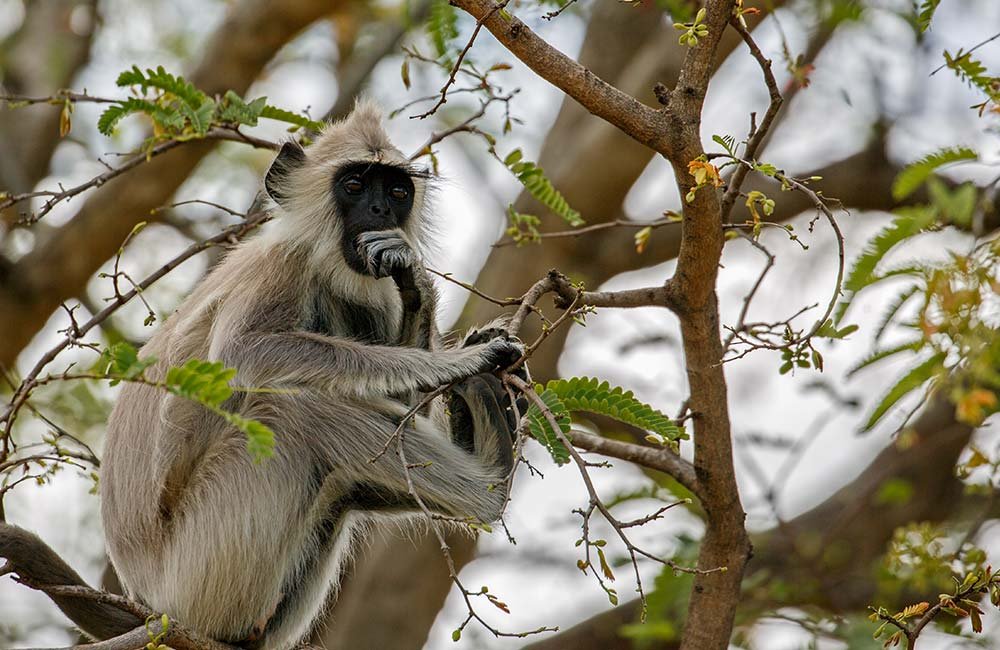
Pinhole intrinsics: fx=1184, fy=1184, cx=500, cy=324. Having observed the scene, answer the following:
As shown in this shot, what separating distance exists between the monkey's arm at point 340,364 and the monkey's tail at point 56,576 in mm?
922

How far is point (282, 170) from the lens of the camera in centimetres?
525

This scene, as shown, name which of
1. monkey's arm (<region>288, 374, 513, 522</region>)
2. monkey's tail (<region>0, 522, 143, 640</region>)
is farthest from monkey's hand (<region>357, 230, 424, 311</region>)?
monkey's tail (<region>0, 522, 143, 640</region>)

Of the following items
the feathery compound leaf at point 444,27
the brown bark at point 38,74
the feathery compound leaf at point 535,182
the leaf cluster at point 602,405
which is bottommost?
the leaf cluster at point 602,405

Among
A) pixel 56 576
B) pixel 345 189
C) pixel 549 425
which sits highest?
pixel 345 189

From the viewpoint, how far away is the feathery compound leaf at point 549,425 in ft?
11.1

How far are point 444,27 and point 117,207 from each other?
161 inches

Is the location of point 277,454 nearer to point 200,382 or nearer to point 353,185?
point 353,185

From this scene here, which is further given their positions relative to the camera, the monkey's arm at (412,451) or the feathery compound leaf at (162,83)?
the monkey's arm at (412,451)

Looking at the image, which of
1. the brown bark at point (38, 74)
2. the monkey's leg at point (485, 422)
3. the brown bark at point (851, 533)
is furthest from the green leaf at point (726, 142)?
the brown bark at point (38, 74)

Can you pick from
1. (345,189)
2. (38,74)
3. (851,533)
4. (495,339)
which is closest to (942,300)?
(495,339)

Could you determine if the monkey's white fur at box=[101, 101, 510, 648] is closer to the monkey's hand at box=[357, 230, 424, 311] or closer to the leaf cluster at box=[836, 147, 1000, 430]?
the monkey's hand at box=[357, 230, 424, 311]

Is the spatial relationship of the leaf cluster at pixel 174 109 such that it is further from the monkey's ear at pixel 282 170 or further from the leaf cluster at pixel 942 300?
the leaf cluster at pixel 942 300

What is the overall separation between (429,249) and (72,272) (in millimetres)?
3623

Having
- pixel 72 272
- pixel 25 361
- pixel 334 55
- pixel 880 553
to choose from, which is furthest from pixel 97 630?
pixel 334 55
